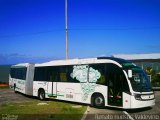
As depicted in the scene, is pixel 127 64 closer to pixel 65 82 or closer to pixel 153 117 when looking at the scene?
pixel 153 117

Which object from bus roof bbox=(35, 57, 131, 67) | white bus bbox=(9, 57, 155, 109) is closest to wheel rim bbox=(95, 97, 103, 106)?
white bus bbox=(9, 57, 155, 109)

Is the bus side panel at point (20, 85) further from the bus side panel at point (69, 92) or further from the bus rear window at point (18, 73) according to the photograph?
the bus side panel at point (69, 92)

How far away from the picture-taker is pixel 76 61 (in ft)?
65.0

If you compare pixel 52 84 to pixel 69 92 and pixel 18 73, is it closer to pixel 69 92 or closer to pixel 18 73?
pixel 69 92

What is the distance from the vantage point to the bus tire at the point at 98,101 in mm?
17391

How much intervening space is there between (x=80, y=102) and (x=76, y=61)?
2612 mm

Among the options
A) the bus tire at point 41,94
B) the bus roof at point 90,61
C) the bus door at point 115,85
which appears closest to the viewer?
the bus door at point 115,85

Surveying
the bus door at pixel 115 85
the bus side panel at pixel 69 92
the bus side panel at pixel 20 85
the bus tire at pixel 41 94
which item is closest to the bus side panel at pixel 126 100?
the bus door at pixel 115 85

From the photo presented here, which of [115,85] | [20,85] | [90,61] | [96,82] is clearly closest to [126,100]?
[115,85]

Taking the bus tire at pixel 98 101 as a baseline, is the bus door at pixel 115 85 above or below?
above

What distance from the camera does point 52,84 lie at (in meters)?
21.7

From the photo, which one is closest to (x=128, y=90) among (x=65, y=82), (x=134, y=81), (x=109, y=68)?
(x=134, y=81)

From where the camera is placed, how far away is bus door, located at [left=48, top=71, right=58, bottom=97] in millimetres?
21422

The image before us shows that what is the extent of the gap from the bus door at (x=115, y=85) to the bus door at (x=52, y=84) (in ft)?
18.1
